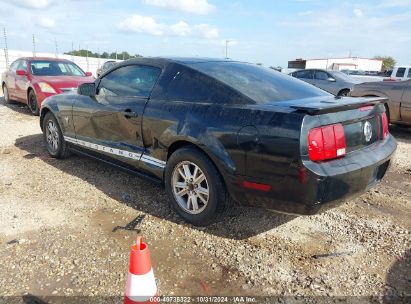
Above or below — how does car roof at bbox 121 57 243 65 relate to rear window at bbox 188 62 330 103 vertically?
above

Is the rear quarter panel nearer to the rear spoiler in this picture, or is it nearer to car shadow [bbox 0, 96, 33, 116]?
the rear spoiler

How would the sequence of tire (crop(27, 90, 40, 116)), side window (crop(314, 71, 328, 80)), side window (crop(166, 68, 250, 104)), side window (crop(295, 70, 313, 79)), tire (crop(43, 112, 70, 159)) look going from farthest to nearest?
side window (crop(295, 70, 313, 79))
side window (crop(314, 71, 328, 80))
tire (crop(27, 90, 40, 116))
tire (crop(43, 112, 70, 159))
side window (crop(166, 68, 250, 104))

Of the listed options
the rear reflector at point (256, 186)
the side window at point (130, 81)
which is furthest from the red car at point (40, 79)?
the rear reflector at point (256, 186)

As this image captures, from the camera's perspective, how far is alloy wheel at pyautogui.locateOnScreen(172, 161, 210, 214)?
132 inches

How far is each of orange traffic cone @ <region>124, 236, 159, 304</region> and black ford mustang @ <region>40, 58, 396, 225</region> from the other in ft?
3.98

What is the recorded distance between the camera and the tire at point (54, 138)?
5367mm

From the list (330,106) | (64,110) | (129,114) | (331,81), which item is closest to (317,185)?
Result: (330,106)

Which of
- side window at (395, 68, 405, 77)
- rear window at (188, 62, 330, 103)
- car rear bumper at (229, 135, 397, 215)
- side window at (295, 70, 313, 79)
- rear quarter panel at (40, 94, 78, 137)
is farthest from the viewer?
side window at (395, 68, 405, 77)

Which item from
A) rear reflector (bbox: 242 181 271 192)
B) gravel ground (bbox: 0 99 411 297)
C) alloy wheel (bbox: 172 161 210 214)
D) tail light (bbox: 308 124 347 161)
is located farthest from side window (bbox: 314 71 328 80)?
rear reflector (bbox: 242 181 271 192)

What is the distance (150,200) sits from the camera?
13.4ft

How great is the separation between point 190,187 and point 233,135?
0.77 metres

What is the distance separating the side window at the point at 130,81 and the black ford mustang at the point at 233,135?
15 millimetres

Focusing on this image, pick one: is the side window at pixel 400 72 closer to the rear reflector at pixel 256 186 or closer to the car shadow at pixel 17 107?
the car shadow at pixel 17 107

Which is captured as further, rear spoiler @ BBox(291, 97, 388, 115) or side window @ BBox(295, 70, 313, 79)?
side window @ BBox(295, 70, 313, 79)
